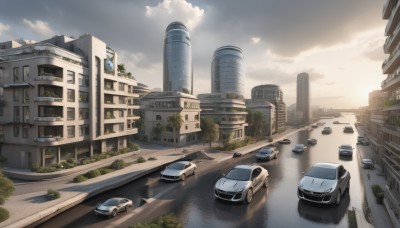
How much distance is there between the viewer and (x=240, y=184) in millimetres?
18281

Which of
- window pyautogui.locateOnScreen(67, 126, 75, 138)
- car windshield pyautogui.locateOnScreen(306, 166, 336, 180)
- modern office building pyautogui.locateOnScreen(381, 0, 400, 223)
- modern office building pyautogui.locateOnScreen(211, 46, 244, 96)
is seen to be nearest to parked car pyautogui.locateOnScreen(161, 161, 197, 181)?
car windshield pyautogui.locateOnScreen(306, 166, 336, 180)

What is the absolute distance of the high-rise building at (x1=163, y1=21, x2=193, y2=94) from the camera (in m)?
134

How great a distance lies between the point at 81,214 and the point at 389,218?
72.0 ft

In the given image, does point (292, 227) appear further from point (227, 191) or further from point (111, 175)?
point (111, 175)

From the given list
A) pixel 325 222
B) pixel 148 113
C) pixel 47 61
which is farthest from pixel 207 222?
pixel 148 113

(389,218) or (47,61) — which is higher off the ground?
(47,61)

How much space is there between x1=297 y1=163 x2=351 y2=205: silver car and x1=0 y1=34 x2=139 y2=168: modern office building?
101 ft

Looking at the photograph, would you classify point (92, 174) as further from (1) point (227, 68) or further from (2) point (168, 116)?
(1) point (227, 68)

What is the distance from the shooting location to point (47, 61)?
103 feet

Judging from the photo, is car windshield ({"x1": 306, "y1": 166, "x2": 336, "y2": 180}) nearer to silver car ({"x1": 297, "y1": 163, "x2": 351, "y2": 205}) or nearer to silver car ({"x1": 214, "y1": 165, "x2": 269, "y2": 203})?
silver car ({"x1": 297, "y1": 163, "x2": 351, "y2": 205})

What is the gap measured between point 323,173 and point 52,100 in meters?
32.6

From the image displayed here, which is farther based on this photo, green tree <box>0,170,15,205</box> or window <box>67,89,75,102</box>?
window <box>67,89,75,102</box>

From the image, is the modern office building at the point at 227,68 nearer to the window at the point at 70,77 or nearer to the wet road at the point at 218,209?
the window at the point at 70,77

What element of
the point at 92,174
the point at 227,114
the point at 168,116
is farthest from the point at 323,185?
the point at 227,114
